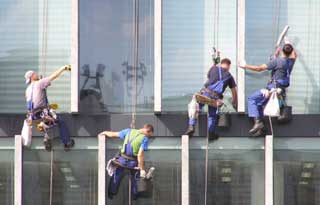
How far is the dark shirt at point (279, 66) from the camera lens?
48.1 ft

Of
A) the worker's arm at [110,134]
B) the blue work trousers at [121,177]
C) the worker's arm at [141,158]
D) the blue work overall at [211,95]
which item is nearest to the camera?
the worker's arm at [141,158]

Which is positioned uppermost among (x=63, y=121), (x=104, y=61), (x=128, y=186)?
(x=104, y=61)

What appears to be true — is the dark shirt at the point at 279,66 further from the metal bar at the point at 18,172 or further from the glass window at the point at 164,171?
the metal bar at the point at 18,172

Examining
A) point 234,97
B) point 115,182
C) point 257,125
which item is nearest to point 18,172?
point 115,182

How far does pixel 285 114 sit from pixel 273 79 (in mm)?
576

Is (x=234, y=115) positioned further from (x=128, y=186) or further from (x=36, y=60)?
(x=36, y=60)

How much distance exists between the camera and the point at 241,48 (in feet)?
50.0

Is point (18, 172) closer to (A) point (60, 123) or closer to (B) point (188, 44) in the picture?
(A) point (60, 123)

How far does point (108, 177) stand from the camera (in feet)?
50.0

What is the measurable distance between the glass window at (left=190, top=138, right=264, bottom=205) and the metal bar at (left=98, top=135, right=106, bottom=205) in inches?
52.8

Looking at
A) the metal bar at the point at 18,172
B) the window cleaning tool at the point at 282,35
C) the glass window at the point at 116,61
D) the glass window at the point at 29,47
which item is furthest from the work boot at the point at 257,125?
the metal bar at the point at 18,172

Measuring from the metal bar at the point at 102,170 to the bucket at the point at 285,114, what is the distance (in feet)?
8.89

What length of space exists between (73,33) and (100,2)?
66 cm

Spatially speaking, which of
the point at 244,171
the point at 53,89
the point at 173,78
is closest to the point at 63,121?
the point at 53,89
